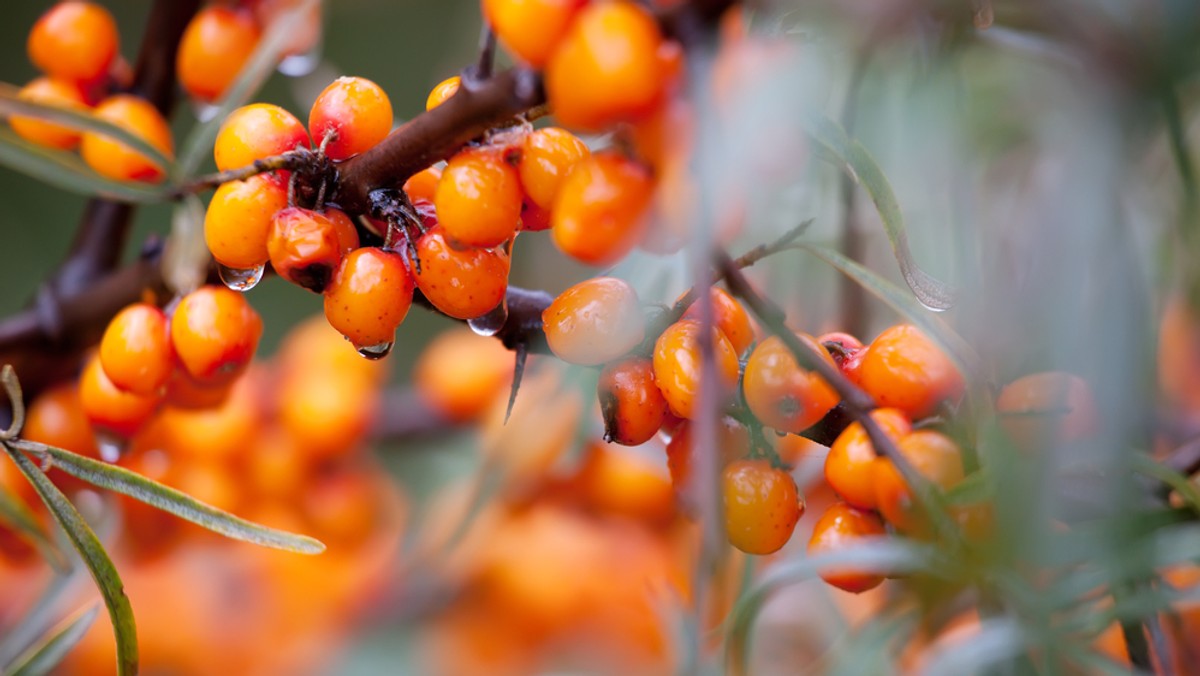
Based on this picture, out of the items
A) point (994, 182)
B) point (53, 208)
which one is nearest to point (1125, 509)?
point (994, 182)

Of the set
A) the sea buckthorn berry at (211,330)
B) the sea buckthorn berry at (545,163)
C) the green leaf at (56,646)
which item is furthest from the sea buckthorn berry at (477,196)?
the green leaf at (56,646)

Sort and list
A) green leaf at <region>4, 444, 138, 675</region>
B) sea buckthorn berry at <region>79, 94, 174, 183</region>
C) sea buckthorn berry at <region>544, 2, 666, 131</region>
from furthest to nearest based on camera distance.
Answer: sea buckthorn berry at <region>79, 94, 174, 183</region>, green leaf at <region>4, 444, 138, 675</region>, sea buckthorn berry at <region>544, 2, 666, 131</region>

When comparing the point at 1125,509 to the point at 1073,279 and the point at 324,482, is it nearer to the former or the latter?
the point at 1073,279

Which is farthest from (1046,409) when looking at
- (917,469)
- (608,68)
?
(608,68)

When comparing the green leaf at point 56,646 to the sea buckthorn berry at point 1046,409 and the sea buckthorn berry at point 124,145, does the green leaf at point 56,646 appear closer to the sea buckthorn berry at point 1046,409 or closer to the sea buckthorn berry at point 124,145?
the sea buckthorn berry at point 124,145

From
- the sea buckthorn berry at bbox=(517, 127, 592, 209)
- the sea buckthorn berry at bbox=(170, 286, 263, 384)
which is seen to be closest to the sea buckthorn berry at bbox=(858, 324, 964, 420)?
the sea buckthorn berry at bbox=(517, 127, 592, 209)

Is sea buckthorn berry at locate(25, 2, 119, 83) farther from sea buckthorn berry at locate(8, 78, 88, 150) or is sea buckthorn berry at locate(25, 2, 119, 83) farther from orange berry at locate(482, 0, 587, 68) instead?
orange berry at locate(482, 0, 587, 68)
